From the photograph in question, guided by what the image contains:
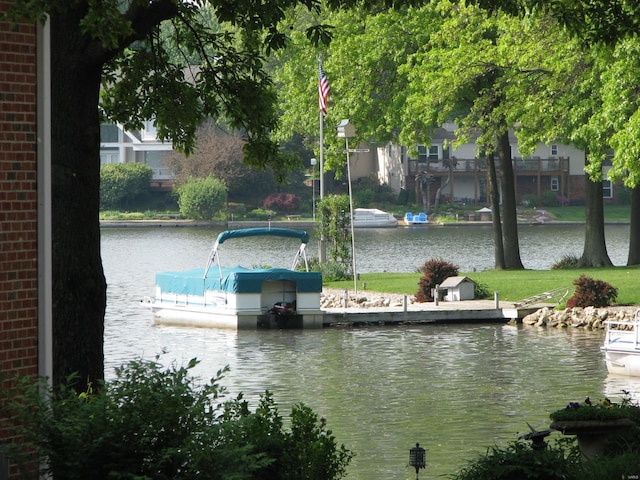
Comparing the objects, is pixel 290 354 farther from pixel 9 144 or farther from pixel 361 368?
pixel 9 144

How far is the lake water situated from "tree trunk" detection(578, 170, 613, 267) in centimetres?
1142

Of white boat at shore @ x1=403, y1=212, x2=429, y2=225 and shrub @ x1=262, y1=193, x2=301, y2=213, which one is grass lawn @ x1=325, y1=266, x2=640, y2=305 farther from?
shrub @ x1=262, y1=193, x2=301, y2=213

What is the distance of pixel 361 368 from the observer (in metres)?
29.8

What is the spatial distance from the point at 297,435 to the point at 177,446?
8.78ft

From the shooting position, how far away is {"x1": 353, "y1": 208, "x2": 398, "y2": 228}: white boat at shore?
10612cm

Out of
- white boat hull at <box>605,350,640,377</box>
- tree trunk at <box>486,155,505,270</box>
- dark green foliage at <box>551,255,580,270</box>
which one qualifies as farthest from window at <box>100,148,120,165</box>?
white boat hull at <box>605,350,640,377</box>

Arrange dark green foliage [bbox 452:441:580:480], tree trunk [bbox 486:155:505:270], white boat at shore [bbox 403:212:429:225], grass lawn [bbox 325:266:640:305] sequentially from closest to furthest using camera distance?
dark green foliage [bbox 452:441:580:480]
grass lawn [bbox 325:266:640:305]
tree trunk [bbox 486:155:505:270]
white boat at shore [bbox 403:212:429:225]

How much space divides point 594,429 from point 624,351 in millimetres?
14926

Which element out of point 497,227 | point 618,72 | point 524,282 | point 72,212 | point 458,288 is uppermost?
point 618,72

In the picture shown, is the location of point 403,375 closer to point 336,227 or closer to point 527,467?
point 527,467

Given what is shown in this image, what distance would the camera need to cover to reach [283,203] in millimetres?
109375

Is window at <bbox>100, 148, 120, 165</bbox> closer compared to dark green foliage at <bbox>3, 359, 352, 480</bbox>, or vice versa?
dark green foliage at <bbox>3, 359, 352, 480</bbox>

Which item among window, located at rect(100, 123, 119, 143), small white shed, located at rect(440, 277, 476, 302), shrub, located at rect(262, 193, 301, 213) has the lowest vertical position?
small white shed, located at rect(440, 277, 476, 302)

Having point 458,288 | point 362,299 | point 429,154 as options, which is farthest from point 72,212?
point 429,154
